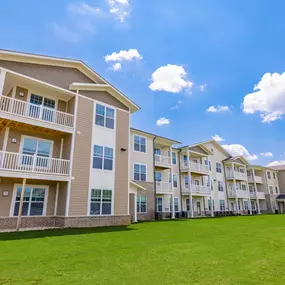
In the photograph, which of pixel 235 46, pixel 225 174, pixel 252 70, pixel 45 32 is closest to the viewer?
pixel 45 32

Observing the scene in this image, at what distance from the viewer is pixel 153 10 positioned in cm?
1355

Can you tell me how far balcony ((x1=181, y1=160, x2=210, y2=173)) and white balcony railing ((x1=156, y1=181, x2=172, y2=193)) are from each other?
4548mm

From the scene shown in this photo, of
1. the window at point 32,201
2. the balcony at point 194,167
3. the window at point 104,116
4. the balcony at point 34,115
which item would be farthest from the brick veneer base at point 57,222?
the balcony at point 194,167

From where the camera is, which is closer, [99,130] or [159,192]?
[99,130]

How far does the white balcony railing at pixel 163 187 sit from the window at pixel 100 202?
356 inches

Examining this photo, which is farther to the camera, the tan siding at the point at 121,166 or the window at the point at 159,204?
the window at the point at 159,204

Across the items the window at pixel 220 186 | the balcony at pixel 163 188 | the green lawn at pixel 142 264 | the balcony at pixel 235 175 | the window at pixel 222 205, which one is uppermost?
the balcony at pixel 235 175

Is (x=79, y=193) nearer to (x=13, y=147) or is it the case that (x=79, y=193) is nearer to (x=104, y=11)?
(x=13, y=147)

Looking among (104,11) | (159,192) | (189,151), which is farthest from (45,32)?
(189,151)

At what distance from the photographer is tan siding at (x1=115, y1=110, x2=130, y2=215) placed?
56.7 feet

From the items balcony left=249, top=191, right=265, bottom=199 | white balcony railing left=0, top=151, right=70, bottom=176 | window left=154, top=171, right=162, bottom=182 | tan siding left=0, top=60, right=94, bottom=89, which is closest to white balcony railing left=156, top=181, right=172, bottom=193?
window left=154, top=171, right=162, bottom=182

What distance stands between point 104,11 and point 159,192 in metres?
17.8

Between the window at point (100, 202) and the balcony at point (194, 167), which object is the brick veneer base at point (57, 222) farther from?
the balcony at point (194, 167)

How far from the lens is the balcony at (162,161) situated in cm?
2558
